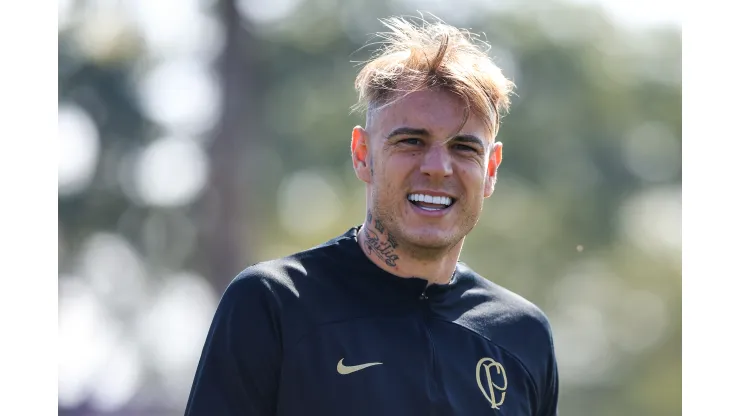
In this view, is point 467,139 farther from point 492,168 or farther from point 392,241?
point 392,241

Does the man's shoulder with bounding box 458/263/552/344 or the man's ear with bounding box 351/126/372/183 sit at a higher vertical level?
the man's ear with bounding box 351/126/372/183

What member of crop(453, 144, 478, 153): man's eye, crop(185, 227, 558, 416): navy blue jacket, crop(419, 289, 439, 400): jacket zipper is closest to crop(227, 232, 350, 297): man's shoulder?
crop(185, 227, 558, 416): navy blue jacket

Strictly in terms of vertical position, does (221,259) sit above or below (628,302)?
above

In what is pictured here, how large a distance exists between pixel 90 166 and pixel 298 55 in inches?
185

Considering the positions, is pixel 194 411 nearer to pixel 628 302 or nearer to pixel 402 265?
pixel 402 265

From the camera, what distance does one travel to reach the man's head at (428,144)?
360 cm

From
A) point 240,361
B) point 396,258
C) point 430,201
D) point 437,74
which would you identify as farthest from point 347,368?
point 437,74

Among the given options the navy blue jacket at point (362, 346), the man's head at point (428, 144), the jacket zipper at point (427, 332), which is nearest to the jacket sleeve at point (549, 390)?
the navy blue jacket at point (362, 346)

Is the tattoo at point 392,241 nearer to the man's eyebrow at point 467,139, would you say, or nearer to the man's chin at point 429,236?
the man's chin at point 429,236

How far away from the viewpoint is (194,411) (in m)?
3.20

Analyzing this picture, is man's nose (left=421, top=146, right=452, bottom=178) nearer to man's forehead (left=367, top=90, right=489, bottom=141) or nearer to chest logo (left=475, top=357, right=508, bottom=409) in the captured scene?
man's forehead (left=367, top=90, right=489, bottom=141)

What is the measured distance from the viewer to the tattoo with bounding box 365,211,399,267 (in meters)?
3.70
